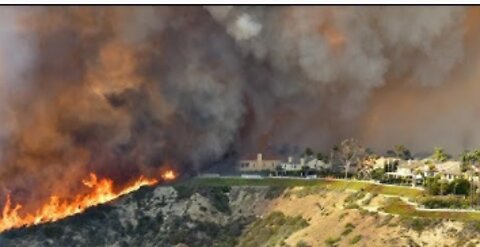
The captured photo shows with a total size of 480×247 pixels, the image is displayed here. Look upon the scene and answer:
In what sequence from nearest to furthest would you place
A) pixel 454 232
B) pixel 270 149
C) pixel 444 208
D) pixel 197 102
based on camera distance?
pixel 454 232
pixel 444 208
pixel 197 102
pixel 270 149

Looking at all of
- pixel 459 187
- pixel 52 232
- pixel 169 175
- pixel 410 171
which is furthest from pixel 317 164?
pixel 52 232

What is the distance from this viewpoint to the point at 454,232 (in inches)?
4109

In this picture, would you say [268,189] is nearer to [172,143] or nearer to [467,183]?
[172,143]

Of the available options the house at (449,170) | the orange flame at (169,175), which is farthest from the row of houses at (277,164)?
the house at (449,170)

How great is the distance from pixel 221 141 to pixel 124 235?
36584 millimetres

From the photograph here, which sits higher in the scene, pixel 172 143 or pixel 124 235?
pixel 172 143

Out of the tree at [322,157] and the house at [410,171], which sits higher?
the tree at [322,157]

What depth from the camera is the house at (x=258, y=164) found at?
17325cm

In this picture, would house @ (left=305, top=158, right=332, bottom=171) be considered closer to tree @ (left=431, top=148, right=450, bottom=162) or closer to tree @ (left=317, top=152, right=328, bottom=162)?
tree @ (left=317, top=152, right=328, bottom=162)

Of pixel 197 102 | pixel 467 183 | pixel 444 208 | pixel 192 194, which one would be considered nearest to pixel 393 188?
pixel 467 183

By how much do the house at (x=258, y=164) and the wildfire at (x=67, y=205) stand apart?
21.6m

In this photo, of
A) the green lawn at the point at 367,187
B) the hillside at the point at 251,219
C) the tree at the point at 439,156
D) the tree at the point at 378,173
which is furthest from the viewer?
the tree at the point at 378,173

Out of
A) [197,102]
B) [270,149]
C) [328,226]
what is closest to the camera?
[328,226]

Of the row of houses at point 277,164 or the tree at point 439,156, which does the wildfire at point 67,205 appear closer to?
the row of houses at point 277,164
